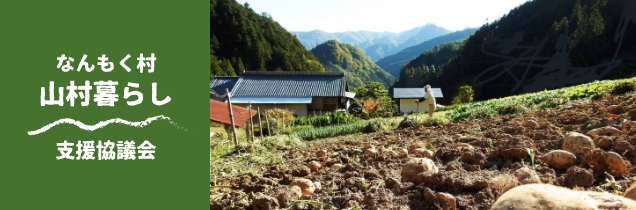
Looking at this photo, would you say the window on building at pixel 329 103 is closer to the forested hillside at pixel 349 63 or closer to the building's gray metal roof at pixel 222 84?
the building's gray metal roof at pixel 222 84

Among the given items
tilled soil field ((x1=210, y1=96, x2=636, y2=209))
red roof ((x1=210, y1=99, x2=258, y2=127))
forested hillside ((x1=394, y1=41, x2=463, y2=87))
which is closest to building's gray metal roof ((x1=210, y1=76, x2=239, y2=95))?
red roof ((x1=210, y1=99, x2=258, y2=127))

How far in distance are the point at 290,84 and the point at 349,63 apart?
7051cm

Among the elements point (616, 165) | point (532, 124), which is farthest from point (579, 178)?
point (532, 124)

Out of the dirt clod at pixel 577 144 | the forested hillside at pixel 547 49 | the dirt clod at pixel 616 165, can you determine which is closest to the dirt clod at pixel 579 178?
the dirt clod at pixel 616 165

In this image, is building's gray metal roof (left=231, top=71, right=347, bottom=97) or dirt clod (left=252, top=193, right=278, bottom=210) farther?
building's gray metal roof (left=231, top=71, right=347, bottom=97)

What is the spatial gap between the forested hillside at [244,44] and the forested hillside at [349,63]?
35.9 metres

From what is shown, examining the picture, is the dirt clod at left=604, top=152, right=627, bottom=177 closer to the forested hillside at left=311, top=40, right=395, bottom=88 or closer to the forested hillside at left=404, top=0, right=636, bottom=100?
the forested hillside at left=404, top=0, right=636, bottom=100

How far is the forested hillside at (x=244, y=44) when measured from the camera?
49.2 meters

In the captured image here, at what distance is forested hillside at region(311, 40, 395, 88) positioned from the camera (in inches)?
3681

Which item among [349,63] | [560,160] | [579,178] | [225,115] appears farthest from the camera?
[349,63]

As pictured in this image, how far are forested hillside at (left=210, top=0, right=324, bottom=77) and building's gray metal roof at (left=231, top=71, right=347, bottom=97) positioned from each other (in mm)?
15747

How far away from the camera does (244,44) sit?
50.4m

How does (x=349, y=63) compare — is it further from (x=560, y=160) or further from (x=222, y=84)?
(x=560, y=160)
